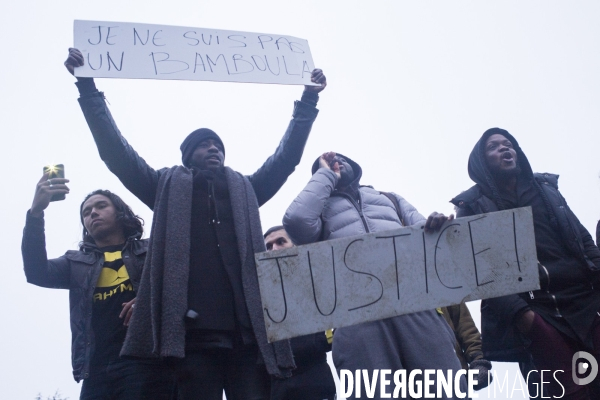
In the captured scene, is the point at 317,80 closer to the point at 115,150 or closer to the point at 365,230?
the point at 365,230

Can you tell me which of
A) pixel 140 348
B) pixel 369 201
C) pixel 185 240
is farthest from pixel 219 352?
pixel 369 201

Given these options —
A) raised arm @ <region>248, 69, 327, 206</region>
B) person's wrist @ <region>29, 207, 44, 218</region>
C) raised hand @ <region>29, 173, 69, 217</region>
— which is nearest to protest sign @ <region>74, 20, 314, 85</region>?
raised arm @ <region>248, 69, 327, 206</region>

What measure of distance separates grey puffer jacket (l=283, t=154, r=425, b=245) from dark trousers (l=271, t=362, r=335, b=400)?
1.04 metres

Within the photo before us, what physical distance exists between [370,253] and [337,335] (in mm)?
482

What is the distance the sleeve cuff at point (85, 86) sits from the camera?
10.3ft

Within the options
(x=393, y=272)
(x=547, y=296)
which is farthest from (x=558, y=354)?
(x=393, y=272)

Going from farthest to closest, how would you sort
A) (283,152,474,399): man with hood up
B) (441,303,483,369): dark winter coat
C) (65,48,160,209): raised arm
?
(441,303,483,369): dark winter coat, (65,48,160,209): raised arm, (283,152,474,399): man with hood up

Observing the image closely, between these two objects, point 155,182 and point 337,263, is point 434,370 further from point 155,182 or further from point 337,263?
point 155,182

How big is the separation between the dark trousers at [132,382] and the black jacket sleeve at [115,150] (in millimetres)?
844

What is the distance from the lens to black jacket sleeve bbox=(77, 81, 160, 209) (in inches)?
119

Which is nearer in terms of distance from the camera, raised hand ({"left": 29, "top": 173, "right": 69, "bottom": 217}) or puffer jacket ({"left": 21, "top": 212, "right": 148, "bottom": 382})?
puffer jacket ({"left": 21, "top": 212, "right": 148, "bottom": 382})

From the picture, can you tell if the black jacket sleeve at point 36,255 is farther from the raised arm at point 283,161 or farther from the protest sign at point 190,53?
the raised arm at point 283,161

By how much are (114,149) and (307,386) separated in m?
1.91

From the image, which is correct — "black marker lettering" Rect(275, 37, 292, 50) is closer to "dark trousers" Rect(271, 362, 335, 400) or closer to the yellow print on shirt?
the yellow print on shirt
